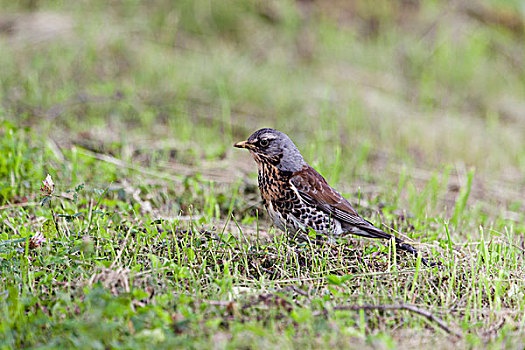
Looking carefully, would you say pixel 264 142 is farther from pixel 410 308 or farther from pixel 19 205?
pixel 19 205

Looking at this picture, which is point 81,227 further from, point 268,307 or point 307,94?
point 307,94

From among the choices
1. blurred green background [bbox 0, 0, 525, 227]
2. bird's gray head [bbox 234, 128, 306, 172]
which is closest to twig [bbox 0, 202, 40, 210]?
blurred green background [bbox 0, 0, 525, 227]

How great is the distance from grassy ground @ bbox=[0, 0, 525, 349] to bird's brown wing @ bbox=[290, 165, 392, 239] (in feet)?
0.59

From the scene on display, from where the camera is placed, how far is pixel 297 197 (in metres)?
4.34

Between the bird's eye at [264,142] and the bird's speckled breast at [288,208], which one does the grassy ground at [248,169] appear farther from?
the bird's eye at [264,142]

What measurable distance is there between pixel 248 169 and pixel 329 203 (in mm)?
2285

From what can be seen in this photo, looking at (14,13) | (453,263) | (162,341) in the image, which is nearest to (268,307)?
(162,341)

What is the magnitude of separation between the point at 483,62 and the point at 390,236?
8.64 m

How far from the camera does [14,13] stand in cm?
965

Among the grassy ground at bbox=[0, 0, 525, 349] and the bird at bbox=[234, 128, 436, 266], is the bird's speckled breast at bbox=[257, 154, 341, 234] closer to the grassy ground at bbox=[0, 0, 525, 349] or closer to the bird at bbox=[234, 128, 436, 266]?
the bird at bbox=[234, 128, 436, 266]

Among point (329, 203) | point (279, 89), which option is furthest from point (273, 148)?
point (279, 89)

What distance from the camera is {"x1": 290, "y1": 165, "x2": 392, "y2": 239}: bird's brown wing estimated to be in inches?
171

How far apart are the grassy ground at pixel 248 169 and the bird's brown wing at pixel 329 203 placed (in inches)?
7.1

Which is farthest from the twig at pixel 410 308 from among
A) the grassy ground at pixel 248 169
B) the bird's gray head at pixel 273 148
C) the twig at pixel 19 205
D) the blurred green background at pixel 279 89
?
the twig at pixel 19 205
